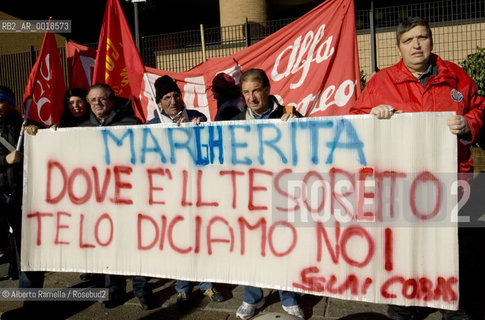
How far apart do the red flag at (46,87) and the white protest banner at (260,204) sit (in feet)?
2.83

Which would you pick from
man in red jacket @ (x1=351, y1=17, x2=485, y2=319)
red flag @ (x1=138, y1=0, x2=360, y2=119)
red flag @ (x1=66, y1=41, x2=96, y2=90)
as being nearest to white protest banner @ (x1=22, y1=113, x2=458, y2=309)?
man in red jacket @ (x1=351, y1=17, x2=485, y2=319)

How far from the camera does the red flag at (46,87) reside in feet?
12.5

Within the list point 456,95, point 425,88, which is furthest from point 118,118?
point 456,95

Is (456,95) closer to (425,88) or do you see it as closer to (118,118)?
(425,88)

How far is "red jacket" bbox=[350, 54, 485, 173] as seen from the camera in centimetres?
246

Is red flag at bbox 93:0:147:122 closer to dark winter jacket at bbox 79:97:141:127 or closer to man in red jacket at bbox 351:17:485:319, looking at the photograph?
dark winter jacket at bbox 79:97:141:127

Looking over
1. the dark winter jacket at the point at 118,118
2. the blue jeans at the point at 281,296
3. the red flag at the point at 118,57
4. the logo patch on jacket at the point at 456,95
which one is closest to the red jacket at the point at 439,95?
the logo patch on jacket at the point at 456,95

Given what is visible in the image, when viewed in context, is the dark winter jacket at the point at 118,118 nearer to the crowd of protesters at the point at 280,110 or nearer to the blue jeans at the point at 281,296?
the crowd of protesters at the point at 280,110

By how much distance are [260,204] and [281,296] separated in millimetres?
770

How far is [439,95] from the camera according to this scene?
248 centimetres

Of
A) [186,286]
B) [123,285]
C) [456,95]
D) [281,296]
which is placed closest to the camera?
[456,95]

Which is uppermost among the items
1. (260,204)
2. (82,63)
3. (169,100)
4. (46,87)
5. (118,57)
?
(82,63)

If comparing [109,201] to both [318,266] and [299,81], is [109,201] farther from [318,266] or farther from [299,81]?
[299,81]

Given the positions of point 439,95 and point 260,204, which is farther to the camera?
point 260,204
